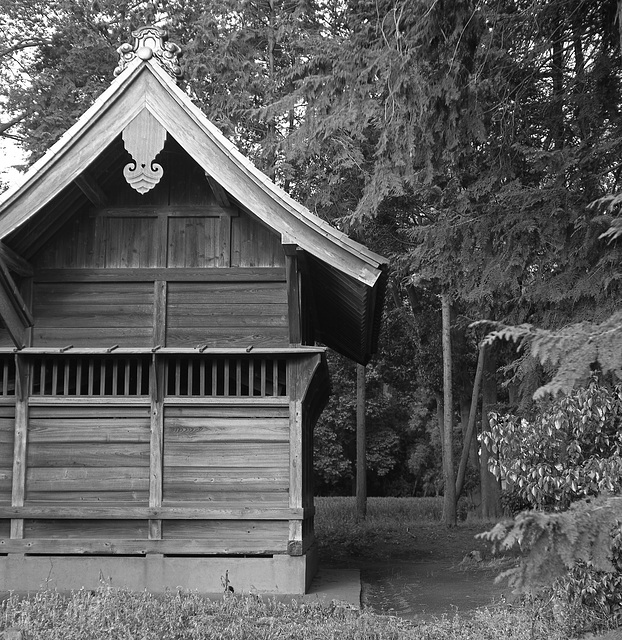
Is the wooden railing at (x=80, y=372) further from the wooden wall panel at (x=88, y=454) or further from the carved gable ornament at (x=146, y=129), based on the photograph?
the carved gable ornament at (x=146, y=129)

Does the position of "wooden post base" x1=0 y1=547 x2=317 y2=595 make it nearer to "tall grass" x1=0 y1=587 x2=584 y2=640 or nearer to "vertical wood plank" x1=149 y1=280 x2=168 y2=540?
"vertical wood plank" x1=149 y1=280 x2=168 y2=540

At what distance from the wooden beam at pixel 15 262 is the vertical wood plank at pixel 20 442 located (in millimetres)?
1015

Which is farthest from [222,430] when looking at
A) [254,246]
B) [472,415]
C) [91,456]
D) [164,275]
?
[472,415]

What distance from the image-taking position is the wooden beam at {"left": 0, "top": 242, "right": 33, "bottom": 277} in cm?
889

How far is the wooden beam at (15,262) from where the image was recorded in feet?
29.2

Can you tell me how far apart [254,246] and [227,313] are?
91cm

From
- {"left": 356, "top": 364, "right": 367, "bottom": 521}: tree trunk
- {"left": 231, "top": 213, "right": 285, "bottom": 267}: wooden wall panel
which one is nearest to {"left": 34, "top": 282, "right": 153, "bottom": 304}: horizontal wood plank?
{"left": 231, "top": 213, "right": 285, "bottom": 267}: wooden wall panel

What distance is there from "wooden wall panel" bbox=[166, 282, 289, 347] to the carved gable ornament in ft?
5.08

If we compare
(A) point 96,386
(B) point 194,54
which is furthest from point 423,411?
(A) point 96,386

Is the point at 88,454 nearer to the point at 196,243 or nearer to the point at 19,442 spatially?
the point at 19,442

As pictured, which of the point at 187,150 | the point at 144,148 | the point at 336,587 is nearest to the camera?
the point at 144,148

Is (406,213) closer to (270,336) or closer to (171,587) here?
(270,336)

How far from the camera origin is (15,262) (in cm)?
916

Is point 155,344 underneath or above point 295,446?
above
